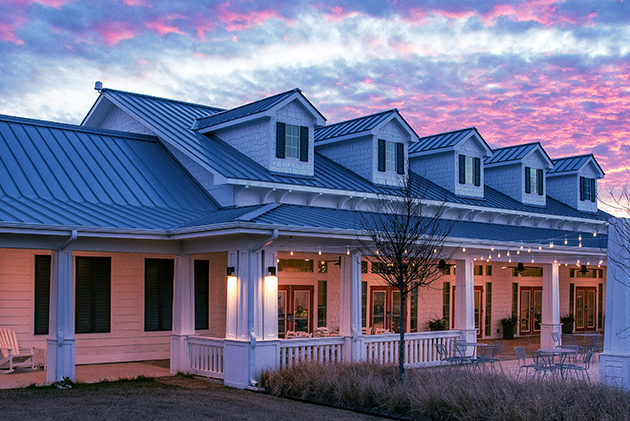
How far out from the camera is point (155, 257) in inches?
843

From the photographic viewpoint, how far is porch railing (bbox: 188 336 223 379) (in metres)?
17.4

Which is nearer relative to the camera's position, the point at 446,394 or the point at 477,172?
the point at 446,394

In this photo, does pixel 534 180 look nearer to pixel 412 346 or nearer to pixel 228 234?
pixel 412 346

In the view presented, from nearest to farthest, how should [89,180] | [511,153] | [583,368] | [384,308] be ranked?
[583,368] < [89,180] < [384,308] < [511,153]

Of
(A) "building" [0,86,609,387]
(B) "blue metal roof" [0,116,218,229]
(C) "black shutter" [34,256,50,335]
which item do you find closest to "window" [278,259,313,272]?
(A) "building" [0,86,609,387]

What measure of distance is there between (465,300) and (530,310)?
1175 centimetres

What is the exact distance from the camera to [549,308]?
24.1 m

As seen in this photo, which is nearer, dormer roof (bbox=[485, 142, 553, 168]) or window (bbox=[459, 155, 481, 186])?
window (bbox=[459, 155, 481, 186])

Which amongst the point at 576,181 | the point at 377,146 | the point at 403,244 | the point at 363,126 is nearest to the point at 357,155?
the point at 377,146

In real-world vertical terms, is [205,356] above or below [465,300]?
below

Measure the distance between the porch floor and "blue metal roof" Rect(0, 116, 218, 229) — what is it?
365cm

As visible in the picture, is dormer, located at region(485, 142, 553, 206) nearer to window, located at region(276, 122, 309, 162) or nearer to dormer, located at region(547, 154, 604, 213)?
dormer, located at region(547, 154, 604, 213)

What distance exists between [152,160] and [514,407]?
1332 cm

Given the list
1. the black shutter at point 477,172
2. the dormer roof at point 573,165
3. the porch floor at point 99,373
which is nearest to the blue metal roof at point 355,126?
the black shutter at point 477,172
